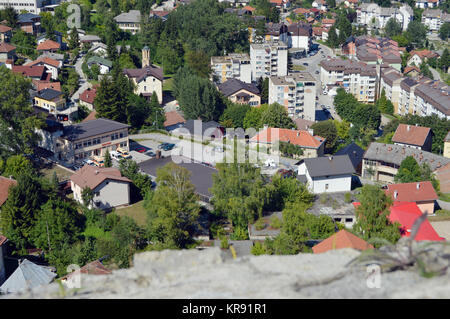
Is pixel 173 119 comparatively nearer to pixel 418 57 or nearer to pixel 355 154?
pixel 355 154

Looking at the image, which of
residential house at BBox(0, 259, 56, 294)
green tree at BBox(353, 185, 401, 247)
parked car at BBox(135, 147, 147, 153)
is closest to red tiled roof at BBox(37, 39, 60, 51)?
parked car at BBox(135, 147, 147, 153)

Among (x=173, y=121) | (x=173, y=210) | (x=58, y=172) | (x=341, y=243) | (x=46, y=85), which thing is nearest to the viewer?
(x=341, y=243)

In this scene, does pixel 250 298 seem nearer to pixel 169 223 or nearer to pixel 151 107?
pixel 169 223

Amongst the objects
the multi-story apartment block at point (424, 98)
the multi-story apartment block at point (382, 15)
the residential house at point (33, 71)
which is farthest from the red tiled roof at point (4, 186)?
the multi-story apartment block at point (382, 15)

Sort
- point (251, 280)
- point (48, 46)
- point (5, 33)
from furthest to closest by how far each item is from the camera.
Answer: point (5, 33)
point (48, 46)
point (251, 280)

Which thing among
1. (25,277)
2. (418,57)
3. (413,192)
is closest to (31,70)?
(25,277)

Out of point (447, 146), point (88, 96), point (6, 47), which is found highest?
point (6, 47)

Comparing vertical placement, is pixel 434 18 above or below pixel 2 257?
above
